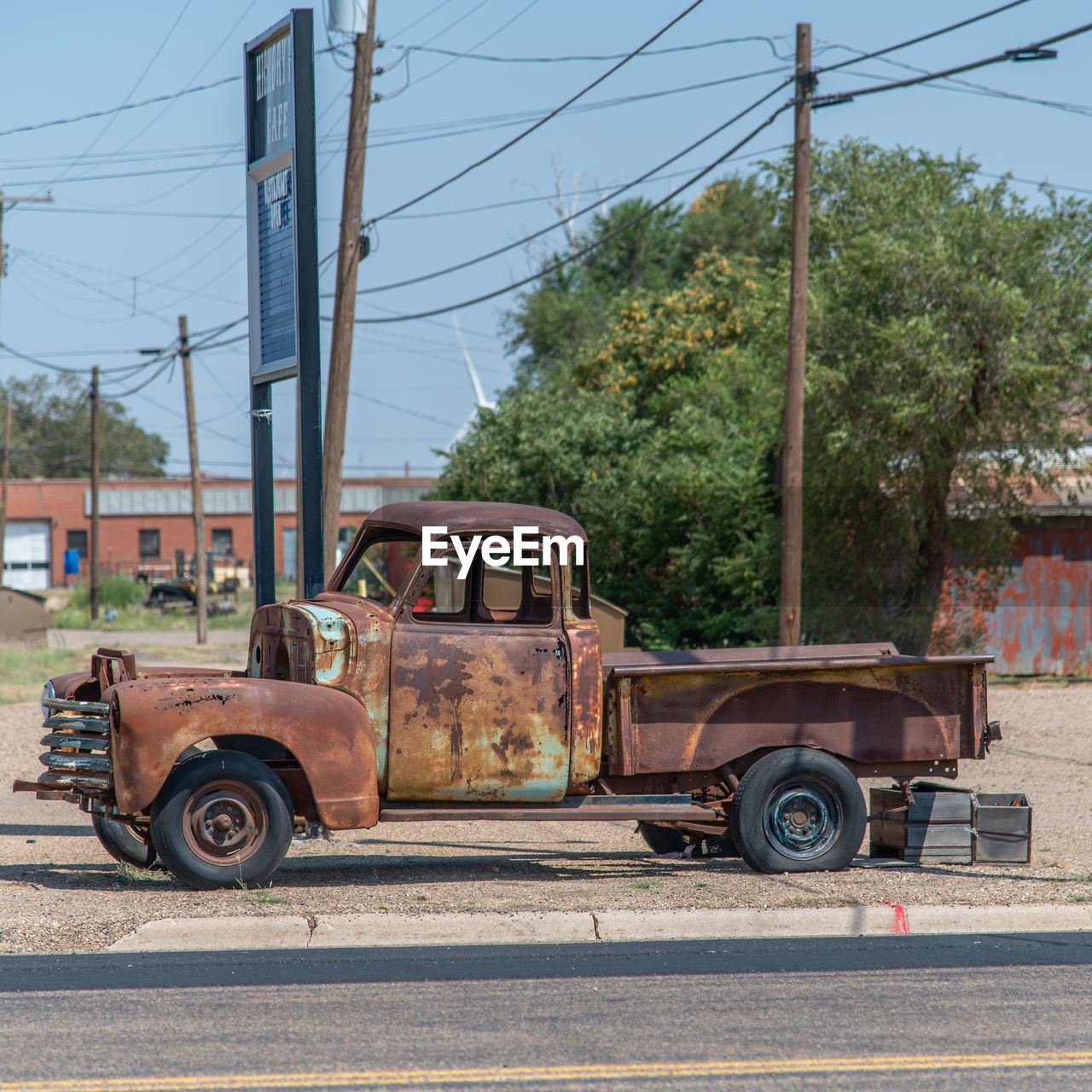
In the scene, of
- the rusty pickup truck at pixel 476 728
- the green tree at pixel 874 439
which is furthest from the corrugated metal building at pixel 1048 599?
the rusty pickup truck at pixel 476 728

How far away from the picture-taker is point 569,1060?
4855 mm

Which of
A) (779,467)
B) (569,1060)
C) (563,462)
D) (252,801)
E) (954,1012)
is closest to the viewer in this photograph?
(569,1060)

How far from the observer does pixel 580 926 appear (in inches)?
273

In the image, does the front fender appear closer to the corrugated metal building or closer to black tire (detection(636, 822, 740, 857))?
black tire (detection(636, 822, 740, 857))

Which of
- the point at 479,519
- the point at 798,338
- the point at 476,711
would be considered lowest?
the point at 476,711

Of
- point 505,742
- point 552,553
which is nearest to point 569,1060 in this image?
point 505,742

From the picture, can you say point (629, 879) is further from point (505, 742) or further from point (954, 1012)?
point (954, 1012)

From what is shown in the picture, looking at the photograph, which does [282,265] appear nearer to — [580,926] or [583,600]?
[583,600]

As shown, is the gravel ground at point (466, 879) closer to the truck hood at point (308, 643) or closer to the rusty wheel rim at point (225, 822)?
the rusty wheel rim at point (225, 822)

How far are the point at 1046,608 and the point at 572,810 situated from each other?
16308 millimetres

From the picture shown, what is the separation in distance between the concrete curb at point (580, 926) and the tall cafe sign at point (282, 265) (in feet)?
13.0

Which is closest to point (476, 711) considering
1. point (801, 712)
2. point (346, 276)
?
point (801, 712)

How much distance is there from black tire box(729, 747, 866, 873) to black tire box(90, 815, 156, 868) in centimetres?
375

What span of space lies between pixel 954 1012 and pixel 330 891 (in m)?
3.72
